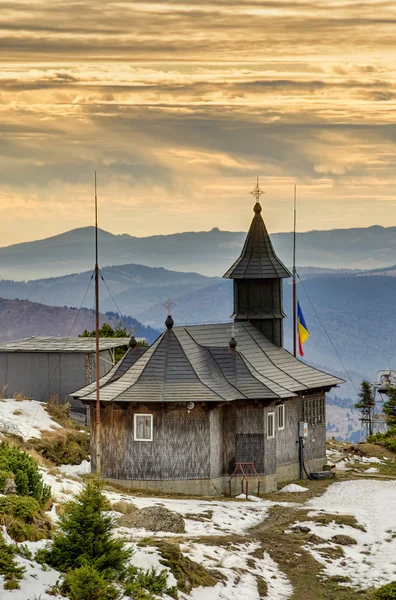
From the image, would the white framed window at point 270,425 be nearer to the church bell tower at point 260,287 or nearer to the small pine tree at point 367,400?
the church bell tower at point 260,287

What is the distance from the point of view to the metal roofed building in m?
55.2

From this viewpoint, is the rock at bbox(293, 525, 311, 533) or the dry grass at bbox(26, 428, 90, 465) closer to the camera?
the rock at bbox(293, 525, 311, 533)

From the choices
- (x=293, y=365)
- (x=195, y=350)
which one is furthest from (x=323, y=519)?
(x=293, y=365)

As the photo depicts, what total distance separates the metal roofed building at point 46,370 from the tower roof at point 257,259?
9.39m

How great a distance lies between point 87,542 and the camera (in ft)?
72.8

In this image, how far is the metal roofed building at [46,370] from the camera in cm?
5519

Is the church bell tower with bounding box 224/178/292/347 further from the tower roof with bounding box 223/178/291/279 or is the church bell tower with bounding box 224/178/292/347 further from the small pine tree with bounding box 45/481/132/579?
the small pine tree with bounding box 45/481/132/579

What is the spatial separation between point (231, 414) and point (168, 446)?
2.94 metres

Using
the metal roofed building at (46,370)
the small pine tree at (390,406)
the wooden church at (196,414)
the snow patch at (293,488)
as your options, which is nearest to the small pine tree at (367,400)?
the small pine tree at (390,406)

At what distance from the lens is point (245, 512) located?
3616 cm

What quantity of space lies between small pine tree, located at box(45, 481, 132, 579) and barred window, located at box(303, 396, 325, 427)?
25444 mm

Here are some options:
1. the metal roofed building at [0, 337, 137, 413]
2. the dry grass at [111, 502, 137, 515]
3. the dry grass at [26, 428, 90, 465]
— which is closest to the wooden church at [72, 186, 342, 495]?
the dry grass at [26, 428, 90, 465]

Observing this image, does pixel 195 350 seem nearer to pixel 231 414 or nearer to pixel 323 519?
pixel 231 414

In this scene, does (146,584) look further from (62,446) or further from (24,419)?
(24,419)
